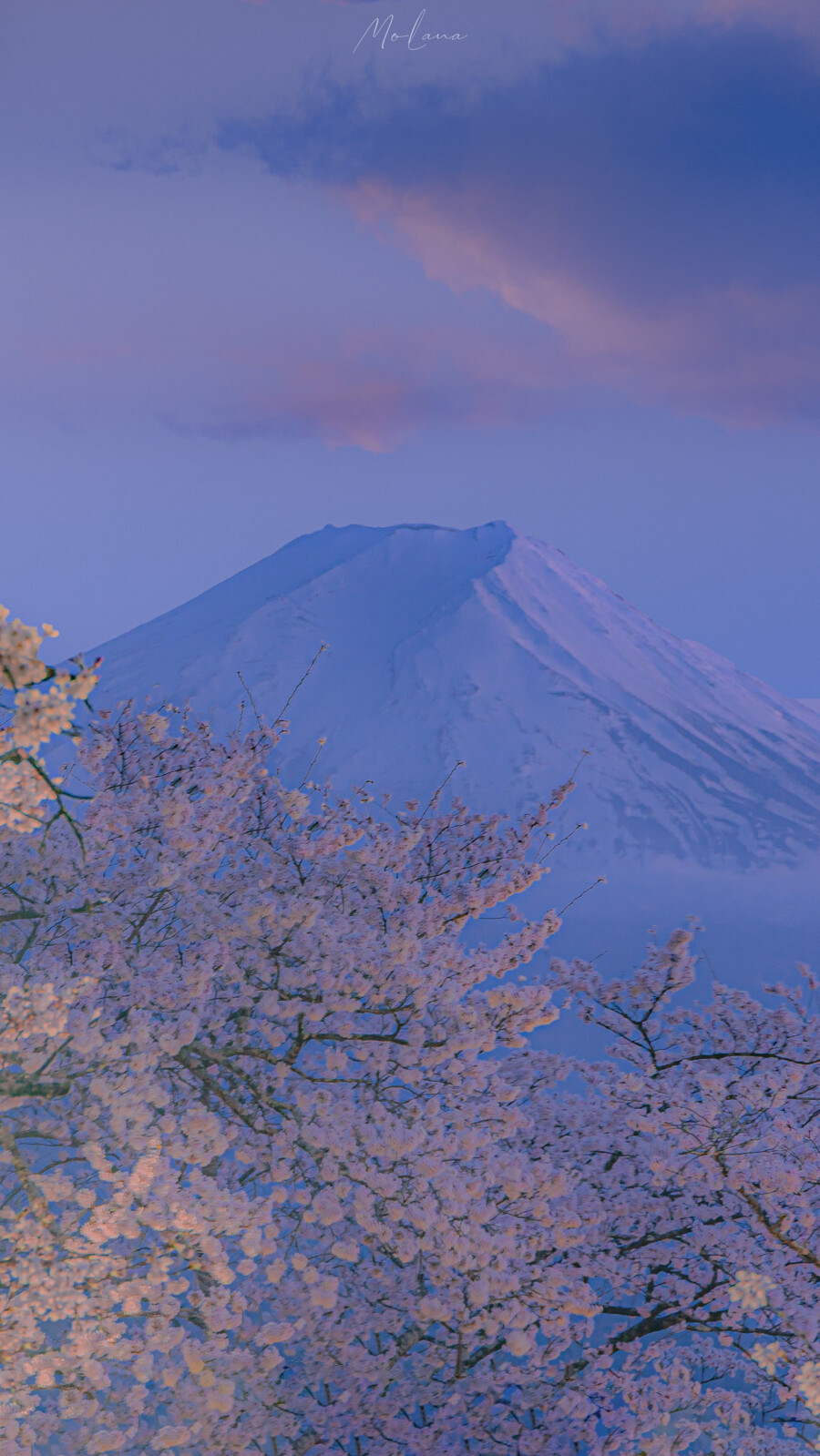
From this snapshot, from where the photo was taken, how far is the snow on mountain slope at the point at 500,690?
92062 millimetres

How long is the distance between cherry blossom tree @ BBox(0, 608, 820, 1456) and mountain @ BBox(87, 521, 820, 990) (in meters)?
67.7

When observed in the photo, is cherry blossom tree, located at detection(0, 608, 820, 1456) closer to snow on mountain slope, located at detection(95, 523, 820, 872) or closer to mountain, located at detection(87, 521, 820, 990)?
mountain, located at detection(87, 521, 820, 990)

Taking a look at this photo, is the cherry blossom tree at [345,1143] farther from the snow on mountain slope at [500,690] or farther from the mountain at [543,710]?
the snow on mountain slope at [500,690]

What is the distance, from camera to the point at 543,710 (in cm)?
9669

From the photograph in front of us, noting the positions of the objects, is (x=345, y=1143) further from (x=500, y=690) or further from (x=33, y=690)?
(x=500, y=690)

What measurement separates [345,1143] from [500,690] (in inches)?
3702

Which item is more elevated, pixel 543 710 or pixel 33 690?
pixel 543 710

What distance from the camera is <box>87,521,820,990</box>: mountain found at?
289 feet

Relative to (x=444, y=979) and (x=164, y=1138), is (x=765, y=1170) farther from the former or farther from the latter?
(x=164, y=1138)

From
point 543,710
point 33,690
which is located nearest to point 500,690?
point 543,710

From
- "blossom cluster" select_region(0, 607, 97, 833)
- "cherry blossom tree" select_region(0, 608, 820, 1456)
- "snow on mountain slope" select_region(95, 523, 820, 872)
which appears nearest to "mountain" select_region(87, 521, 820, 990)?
"snow on mountain slope" select_region(95, 523, 820, 872)

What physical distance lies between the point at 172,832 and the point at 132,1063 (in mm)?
2048

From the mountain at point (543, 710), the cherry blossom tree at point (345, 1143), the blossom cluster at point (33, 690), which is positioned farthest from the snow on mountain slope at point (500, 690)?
the blossom cluster at point (33, 690)

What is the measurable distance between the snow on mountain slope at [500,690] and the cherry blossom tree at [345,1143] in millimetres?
73934
